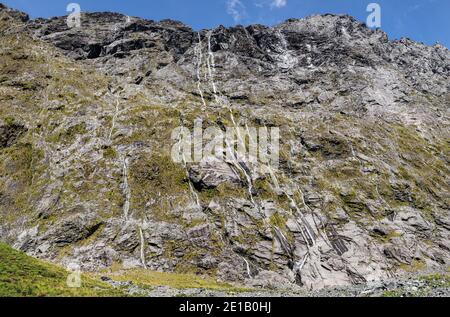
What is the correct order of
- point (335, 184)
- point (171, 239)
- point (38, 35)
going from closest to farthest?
point (171, 239) < point (335, 184) < point (38, 35)

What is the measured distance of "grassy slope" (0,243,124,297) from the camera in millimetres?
33438

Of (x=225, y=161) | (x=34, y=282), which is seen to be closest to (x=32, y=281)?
(x=34, y=282)

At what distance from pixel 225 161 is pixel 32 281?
56126 millimetres

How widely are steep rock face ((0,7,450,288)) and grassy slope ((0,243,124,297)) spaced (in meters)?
22.3

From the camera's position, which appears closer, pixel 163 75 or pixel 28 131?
pixel 28 131

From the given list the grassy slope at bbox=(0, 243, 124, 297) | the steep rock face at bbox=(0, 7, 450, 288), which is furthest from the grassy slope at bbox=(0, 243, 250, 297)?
the steep rock face at bbox=(0, 7, 450, 288)

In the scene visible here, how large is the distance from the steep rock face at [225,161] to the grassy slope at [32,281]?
73.1 ft

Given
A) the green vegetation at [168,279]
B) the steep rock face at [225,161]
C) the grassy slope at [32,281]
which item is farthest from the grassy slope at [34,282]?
the steep rock face at [225,161]

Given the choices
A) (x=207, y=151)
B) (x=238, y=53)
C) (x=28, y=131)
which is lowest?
(x=207, y=151)

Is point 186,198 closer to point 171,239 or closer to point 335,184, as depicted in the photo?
point 171,239

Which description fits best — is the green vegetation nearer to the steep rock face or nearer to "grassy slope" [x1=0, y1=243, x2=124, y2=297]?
the steep rock face

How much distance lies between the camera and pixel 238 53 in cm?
15000

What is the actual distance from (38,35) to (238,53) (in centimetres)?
7668

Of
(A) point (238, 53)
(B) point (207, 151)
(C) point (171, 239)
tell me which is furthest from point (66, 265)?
(A) point (238, 53)
